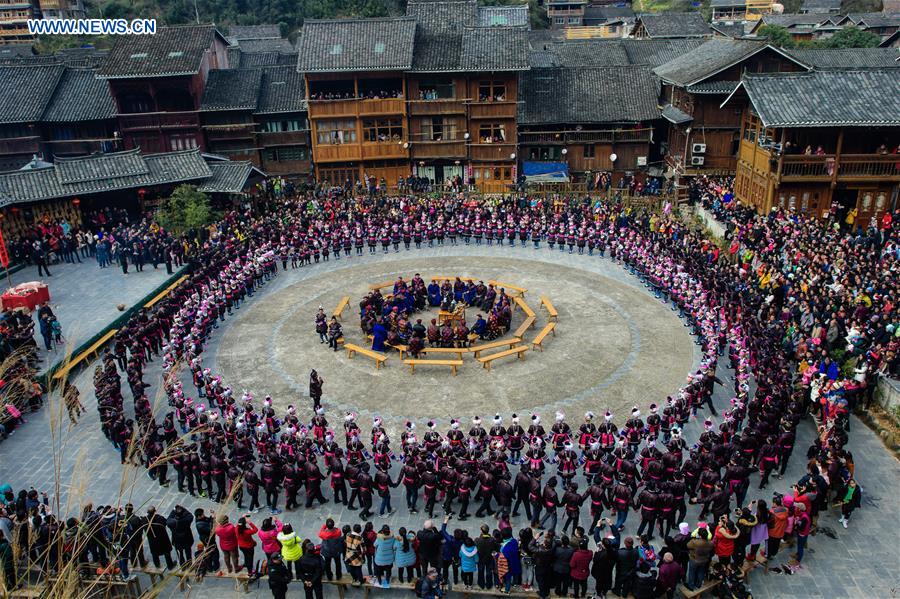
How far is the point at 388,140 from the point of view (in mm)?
45906

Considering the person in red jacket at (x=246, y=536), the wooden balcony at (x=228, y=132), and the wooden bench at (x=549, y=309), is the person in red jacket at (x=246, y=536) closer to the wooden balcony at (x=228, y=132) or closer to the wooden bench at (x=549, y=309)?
the wooden bench at (x=549, y=309)

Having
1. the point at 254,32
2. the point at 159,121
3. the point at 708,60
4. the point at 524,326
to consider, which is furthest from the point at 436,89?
the point at 254,32

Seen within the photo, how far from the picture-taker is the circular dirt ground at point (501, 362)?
21.5 metres

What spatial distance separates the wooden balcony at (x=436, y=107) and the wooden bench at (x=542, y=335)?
23757 millimetres

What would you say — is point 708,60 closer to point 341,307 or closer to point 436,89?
point 436,89

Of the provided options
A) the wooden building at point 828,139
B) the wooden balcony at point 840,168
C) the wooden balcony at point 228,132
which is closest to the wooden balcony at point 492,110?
the wooden balcony at point 228,132

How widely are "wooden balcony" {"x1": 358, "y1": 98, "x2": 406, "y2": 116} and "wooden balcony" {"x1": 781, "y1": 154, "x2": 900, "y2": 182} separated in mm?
23925

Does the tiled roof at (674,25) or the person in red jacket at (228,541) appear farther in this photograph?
the tiled roof at (674,25)

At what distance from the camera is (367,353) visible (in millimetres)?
23984

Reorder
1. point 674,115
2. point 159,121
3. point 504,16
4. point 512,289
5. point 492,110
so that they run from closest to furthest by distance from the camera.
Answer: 1. point 512,289
2. point 674,115
3. point 492,110
4. point 159,121
5. point 504,16

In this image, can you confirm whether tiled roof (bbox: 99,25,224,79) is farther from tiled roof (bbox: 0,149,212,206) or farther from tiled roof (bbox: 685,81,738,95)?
tiled roof (bbox: 685,81,738,95)

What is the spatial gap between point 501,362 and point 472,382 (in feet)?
6.31

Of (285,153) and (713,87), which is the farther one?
(285,153)

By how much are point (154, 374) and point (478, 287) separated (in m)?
13.1
